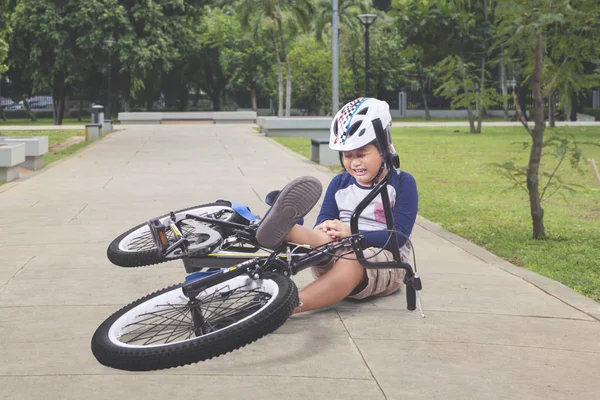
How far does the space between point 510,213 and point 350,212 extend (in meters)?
7.09

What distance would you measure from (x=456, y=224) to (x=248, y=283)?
666cm

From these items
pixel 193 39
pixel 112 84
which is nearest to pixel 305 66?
pixel 193 39

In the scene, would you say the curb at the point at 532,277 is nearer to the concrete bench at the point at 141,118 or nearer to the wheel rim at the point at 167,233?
the wheel rim at the point at 167,233

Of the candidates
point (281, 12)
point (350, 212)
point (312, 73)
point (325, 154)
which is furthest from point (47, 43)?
point (350, 212)

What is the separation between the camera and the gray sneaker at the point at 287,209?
5262 millimetres

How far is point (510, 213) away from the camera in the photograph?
41.9 feet

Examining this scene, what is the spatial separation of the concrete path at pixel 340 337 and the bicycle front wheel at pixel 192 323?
14 cm

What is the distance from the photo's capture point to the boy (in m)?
5.36

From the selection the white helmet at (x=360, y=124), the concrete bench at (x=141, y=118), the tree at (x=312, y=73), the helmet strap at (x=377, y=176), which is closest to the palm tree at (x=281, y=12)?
the tree at (x=312, y=73)

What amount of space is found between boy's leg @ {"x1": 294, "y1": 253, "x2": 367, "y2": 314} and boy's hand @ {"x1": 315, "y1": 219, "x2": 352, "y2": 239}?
A: 7.0 inches

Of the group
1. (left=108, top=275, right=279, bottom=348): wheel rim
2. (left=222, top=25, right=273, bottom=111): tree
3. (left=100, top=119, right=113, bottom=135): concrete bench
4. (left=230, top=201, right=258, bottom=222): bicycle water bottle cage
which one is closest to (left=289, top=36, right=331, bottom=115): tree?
(left=222, top=25, right=273, bottom=111): tree

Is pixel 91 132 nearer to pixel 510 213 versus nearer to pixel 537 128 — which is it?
pixel 510 213

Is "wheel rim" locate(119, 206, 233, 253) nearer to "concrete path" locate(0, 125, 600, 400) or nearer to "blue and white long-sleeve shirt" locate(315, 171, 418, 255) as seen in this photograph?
"concrete path" locate(0, 125, 600, 400)

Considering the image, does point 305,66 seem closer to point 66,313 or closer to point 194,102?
point 194,102
